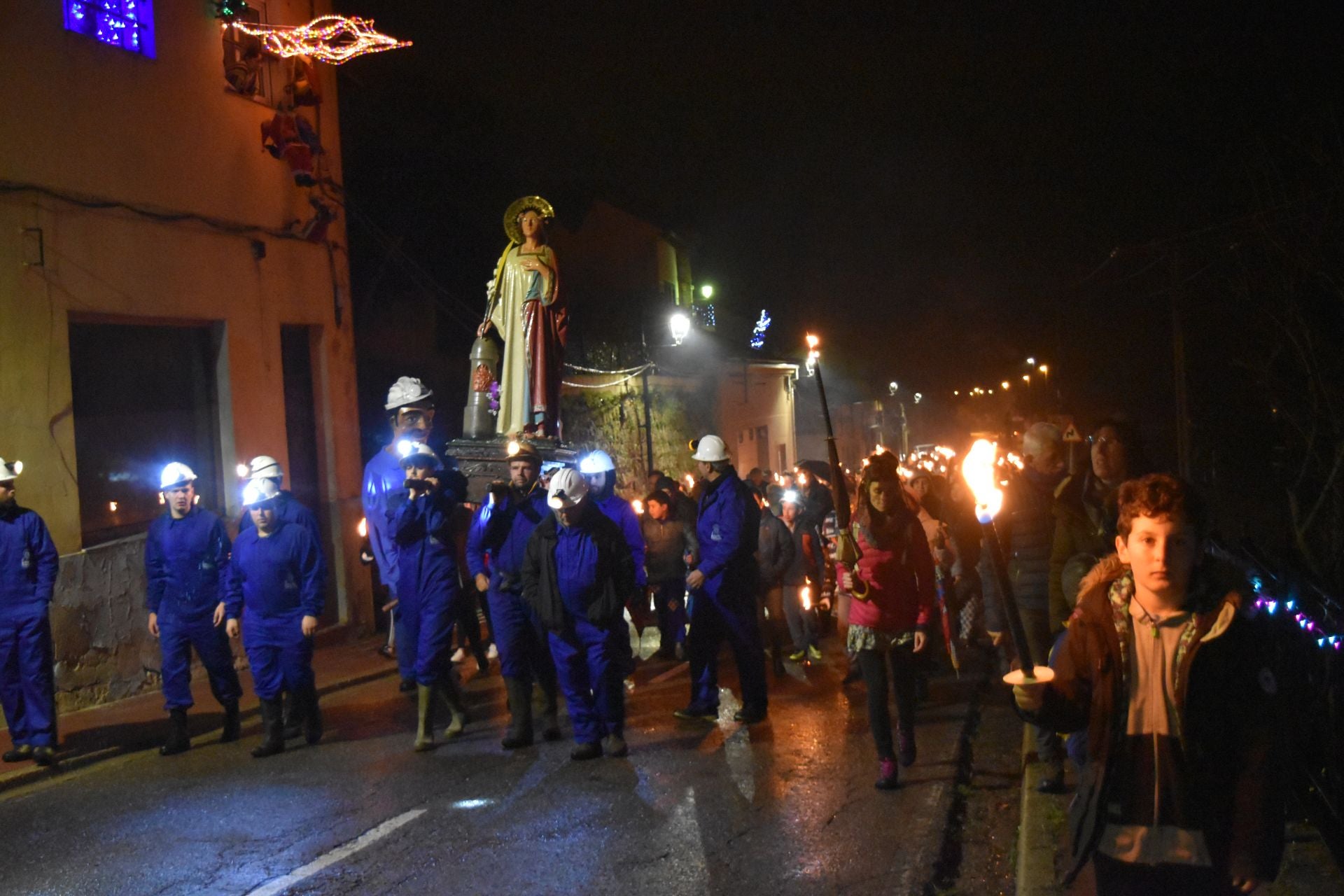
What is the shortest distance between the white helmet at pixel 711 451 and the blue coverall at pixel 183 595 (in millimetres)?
3571

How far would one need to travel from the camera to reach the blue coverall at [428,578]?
7.88m

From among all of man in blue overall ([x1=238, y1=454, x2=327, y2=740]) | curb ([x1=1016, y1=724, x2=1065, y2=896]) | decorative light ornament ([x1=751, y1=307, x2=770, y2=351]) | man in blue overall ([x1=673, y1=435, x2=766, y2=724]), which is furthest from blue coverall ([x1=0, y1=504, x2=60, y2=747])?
decorative light ornament ([x1=751, y1=307, x2=770, y2=351])

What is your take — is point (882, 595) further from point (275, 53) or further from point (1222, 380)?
point (1222, 380)

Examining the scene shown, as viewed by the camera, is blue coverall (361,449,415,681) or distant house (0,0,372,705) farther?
distant house (0,0,372,705)

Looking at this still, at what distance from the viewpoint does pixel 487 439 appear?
39.2 feet

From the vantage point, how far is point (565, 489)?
24.1ft

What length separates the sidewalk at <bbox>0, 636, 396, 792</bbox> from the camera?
8.27 meters

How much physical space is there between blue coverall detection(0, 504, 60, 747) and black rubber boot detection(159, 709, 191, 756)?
0.75 metres

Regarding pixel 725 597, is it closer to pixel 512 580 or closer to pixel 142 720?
pixel 512 580

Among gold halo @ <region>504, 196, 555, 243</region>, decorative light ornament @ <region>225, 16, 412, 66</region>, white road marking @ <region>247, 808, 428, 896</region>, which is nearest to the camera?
white road marking @ <region>247, 808, 428, 896</region>

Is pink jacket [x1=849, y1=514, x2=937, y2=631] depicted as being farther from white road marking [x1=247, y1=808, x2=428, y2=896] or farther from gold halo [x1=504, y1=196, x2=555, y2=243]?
gold halo [x1=504, y1=196, x2=555, y2=243]

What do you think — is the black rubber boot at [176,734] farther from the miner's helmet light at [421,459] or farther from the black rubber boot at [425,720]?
the miner's helmet light at [421,459]

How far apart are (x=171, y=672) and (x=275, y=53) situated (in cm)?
782

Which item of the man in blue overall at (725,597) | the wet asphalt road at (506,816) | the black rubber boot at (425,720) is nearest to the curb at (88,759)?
the wet asphalt road at (506,816)
